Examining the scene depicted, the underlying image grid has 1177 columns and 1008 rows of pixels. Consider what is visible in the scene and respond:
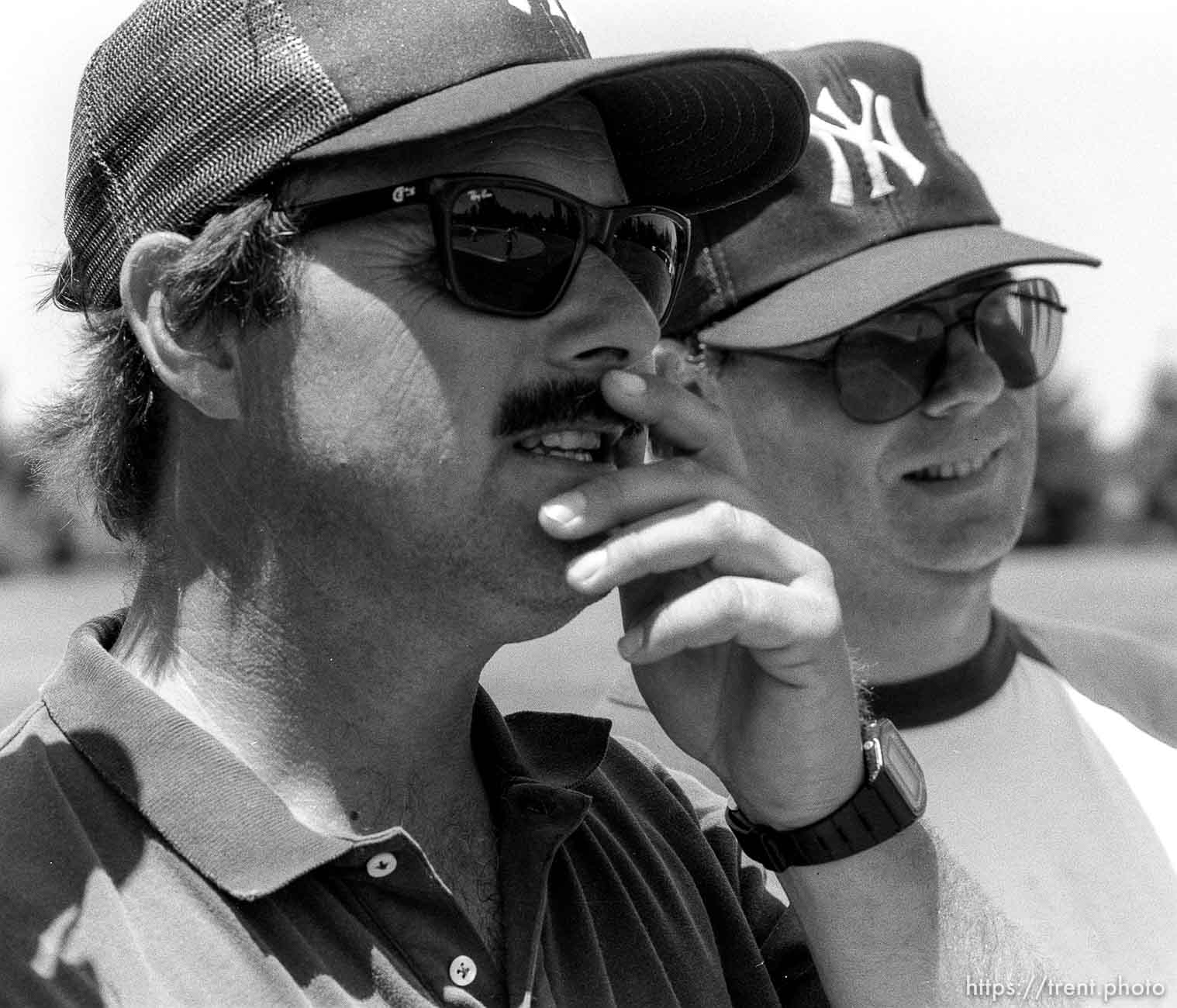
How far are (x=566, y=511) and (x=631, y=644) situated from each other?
7.8 inches

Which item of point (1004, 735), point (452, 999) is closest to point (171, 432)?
point (452, 999)

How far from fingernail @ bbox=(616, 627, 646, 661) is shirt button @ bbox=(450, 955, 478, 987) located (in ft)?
1.37

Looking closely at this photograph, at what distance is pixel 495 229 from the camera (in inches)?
73.2

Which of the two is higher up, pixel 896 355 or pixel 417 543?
pixel 417 543

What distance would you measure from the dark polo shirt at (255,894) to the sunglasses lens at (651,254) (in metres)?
0.67

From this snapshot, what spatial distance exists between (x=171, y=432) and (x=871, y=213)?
1.60 m

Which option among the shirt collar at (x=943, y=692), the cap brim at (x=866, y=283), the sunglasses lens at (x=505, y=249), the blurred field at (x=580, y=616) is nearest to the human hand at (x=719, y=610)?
the sunglasses lens at (x=505, y=249)

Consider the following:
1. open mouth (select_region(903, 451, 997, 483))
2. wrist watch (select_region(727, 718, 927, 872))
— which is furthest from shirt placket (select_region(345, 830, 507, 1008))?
open mouth (select_region(903, 451, 997, 483))

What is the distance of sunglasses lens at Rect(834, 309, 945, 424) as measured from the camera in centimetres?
297

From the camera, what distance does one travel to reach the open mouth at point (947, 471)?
3.07 m

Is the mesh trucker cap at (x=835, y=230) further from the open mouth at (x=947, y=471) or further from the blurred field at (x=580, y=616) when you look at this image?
the blurred field at (x=580, y=616)

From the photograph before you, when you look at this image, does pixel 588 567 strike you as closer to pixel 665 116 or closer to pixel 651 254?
pixel 651 254

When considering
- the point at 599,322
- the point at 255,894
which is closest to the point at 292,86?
the point at 599,322

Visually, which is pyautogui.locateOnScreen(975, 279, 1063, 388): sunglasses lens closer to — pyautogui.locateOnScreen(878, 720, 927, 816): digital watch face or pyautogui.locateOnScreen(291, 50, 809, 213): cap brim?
pyautogui.locateOnScreen(291, 50, 809, 213): cap brim
